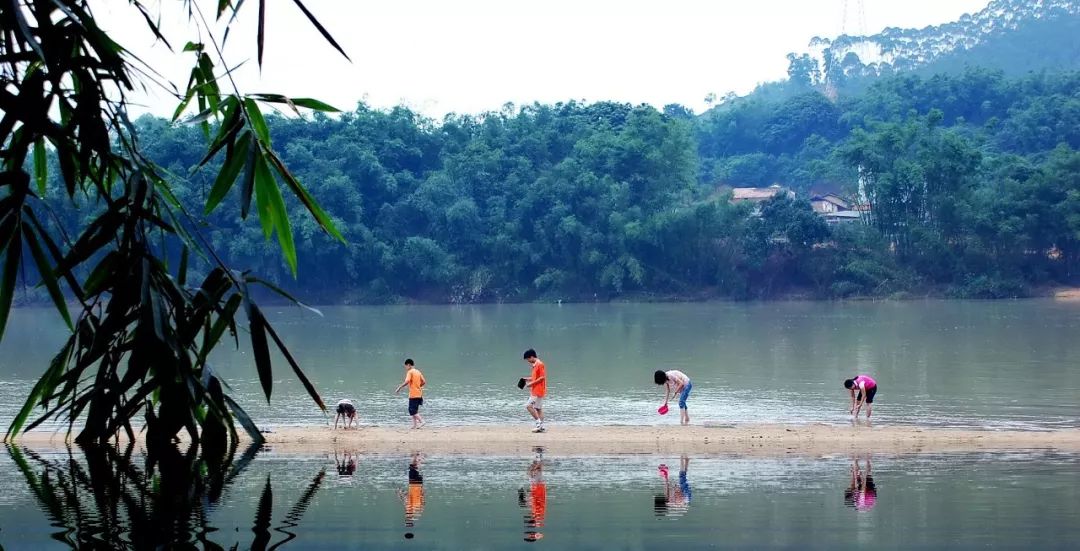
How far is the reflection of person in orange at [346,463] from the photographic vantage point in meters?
16.1

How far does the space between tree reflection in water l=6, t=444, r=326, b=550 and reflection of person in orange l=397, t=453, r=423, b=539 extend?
99 cm

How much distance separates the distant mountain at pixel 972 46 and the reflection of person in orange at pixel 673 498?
140 m

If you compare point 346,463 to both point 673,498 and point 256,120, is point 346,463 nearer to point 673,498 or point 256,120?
point 673,498

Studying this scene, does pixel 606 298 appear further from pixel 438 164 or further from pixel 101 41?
pixel 101 41

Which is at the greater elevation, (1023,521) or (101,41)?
(101,41)

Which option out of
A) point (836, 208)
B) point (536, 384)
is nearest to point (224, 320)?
point (536, 384)

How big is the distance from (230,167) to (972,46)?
173772mm

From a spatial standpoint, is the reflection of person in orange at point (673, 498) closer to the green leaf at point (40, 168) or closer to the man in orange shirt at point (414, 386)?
the man in orange shirt at point (414, 386)

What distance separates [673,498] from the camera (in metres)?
14.1

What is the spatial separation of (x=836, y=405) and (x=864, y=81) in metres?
134

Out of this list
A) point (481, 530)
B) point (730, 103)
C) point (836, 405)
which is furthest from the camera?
point (730, 103)

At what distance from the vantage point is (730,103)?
12294 cm

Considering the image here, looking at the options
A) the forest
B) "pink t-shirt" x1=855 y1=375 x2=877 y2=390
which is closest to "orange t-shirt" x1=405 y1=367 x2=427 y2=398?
"pink t-shirt" x1=855 y1=375 x2=877 y2=390

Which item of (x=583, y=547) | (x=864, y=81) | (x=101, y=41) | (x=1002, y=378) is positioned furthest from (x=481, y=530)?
(x=864, y=81)
